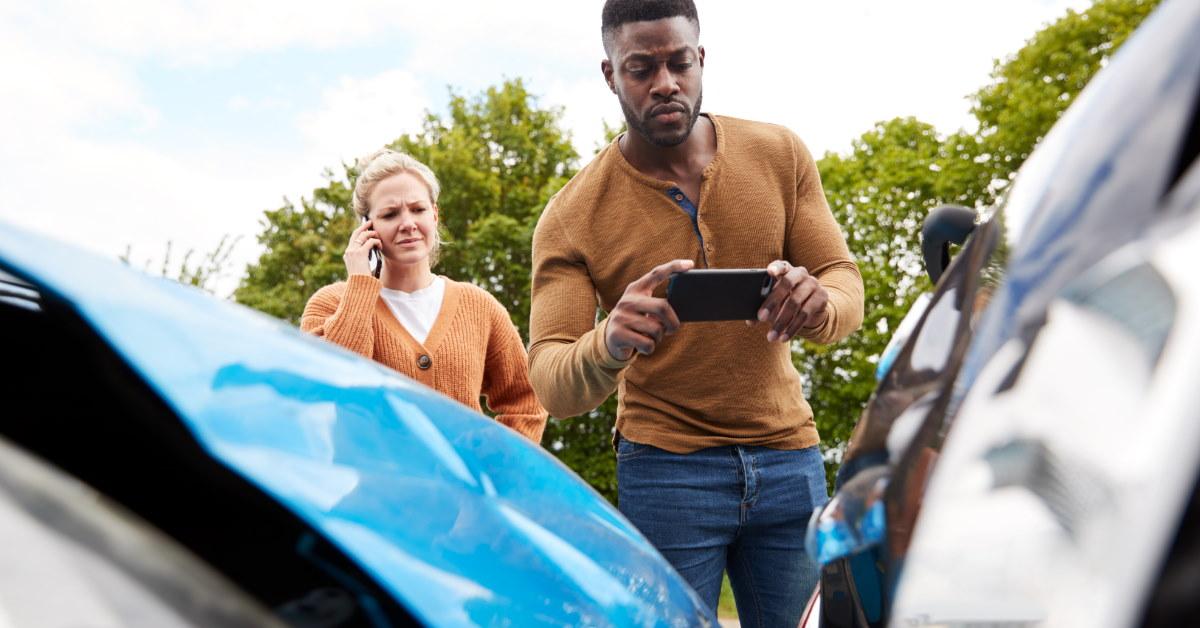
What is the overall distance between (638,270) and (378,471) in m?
Result: 2.03

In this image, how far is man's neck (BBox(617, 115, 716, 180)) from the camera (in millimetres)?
2859

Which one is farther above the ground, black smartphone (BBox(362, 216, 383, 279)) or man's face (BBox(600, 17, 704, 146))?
man's face (BBox(600, 17, 704, 146))

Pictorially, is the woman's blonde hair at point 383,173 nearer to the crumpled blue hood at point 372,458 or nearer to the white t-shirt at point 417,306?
the white t-shirt at point 417,306

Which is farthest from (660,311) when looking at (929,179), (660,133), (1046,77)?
(1046,77)

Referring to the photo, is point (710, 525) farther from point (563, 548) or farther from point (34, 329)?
point (34, 329)

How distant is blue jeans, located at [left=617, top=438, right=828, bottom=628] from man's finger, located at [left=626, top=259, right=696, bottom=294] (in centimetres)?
77

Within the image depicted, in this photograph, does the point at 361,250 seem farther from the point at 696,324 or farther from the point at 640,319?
the point at 640,319

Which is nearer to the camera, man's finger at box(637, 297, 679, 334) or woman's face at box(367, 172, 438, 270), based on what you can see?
man's finger at box(637, 297, 679, 334)

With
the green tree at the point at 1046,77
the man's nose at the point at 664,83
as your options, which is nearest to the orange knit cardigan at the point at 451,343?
the man's nose at the point at 664,83

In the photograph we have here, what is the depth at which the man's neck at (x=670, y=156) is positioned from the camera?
2.86 metres

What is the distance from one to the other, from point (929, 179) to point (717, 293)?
1887cm

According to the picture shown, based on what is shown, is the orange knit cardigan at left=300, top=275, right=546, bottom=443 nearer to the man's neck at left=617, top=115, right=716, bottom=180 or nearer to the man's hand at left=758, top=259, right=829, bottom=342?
the man's neck at left=617, top=115, right=716, bottom=180

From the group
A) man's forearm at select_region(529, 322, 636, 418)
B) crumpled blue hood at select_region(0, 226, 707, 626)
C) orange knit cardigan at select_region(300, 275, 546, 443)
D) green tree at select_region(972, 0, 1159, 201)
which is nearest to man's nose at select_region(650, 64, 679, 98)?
man's forearm at select_region(529, 322, 636, 418)

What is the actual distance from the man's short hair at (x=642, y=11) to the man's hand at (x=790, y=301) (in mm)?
887
